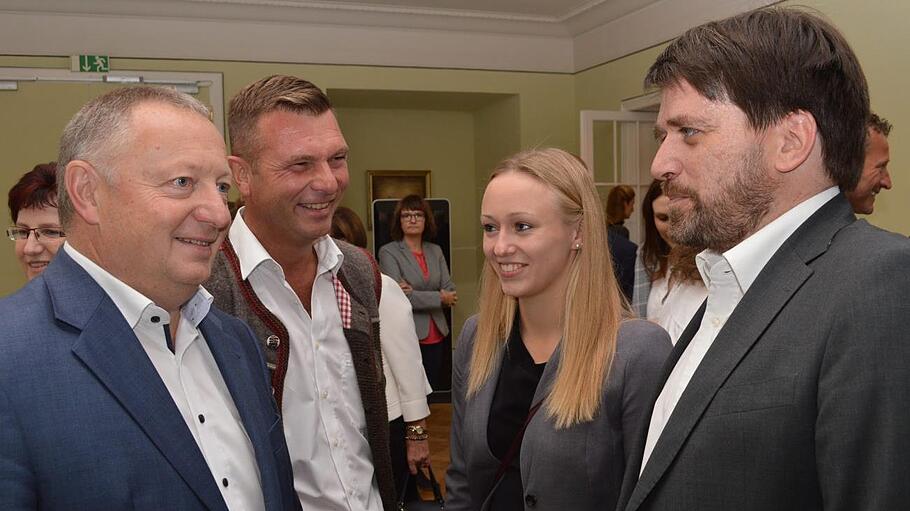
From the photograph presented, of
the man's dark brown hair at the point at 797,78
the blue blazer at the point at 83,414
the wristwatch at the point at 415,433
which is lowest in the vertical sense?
the wristwatch at the point at 415,433

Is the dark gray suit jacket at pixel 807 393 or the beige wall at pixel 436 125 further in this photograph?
the beige wall at pixel 436 125

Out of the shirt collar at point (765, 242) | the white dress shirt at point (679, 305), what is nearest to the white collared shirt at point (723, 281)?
the shirt collar at point (765, 242)

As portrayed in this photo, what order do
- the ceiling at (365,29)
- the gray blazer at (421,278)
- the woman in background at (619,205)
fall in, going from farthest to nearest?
the ceiling at (365,29), the gray blazer at (421,278), the woman in background at (619,205)

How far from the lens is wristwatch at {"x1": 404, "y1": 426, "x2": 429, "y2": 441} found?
8.50ft

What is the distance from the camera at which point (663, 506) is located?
1.17 metres

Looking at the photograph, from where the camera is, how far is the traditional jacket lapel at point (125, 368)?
1188 millimetres

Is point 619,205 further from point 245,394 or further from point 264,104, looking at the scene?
point 245,394

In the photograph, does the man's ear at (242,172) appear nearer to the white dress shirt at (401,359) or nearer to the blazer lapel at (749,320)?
the white dress shirt at (401,359)

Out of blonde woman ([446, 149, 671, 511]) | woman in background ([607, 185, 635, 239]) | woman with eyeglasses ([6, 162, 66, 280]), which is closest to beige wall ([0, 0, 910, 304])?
woman in background ([607, 185, 635, 239])

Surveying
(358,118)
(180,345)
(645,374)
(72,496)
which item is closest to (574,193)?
(645,374)

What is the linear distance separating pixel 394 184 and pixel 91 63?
137 inches

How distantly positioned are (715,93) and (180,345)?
106 cm

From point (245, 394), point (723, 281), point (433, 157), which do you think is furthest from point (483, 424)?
point (433, 157)

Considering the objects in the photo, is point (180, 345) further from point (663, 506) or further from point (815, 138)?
point (815, 138)
